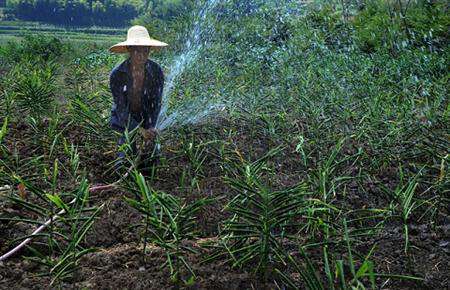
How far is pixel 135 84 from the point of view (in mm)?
3607

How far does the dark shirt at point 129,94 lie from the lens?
3.55m

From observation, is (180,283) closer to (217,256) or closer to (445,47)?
(217,256)

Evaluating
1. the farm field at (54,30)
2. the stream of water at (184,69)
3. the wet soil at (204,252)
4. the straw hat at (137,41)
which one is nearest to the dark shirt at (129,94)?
the straw hat at (137,41)

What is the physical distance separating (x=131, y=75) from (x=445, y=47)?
5089 millimetres

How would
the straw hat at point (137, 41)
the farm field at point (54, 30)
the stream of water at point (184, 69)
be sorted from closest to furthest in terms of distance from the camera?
the straw hat at point (137, 41)
the stream of water at point (184, 69)
the farm field at point (54, 30)

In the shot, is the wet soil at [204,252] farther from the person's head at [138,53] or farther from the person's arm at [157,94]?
the person's head at [138,53]

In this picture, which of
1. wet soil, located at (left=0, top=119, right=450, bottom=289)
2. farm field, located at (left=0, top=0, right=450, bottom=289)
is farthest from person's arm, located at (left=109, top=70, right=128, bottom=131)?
wet soil, located at (left=0, top=119, right=450, bottom=289)

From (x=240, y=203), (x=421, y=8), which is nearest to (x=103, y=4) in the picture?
(x=421, y=8)

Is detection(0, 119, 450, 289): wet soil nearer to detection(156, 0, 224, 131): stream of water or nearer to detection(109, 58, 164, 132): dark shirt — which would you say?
detection(109, 58, 164, 132): dark shirt

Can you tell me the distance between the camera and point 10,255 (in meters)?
2.06

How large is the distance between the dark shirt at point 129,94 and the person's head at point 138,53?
0.06 meters

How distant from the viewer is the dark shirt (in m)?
3.55

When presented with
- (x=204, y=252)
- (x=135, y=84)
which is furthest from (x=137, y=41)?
(x=204, y=252)

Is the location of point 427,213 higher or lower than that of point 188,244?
lower
